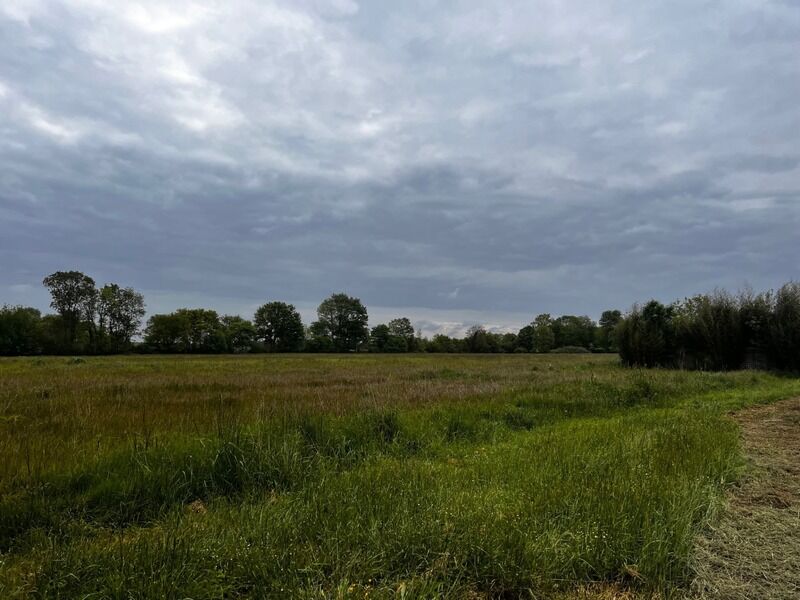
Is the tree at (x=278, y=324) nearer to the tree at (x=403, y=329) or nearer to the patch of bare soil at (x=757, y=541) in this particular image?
the tree at (x=403, y=329)

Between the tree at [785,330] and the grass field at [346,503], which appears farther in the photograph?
the tree at [785,330]

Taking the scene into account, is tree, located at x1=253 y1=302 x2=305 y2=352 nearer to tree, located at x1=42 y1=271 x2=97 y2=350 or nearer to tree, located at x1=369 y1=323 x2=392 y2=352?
tree, located at x1=369 y1=323 x2=392 y2=352

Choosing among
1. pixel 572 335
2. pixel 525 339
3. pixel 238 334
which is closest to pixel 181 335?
pixel 238 334

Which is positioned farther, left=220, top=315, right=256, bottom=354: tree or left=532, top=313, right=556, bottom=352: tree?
left=532, top=313, right=556, bottom=352: tree

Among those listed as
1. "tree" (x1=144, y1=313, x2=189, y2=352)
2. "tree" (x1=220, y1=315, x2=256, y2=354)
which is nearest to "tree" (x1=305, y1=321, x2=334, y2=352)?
"tree" (x1=220, y1=315, x2=256, y2=354)

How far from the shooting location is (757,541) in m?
4.19

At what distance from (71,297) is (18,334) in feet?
30.7

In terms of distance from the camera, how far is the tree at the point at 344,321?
389 feet

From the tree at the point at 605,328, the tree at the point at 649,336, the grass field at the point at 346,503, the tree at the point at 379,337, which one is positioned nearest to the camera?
the grass field at the point at 346,503

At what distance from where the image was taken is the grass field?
331cm

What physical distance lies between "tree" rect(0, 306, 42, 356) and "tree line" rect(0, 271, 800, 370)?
0.14 m

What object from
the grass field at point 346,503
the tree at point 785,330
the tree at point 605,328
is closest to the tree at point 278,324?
the tree at point 605,328

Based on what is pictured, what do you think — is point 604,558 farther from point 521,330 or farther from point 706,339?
point 521,330

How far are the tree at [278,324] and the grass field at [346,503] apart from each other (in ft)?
331
